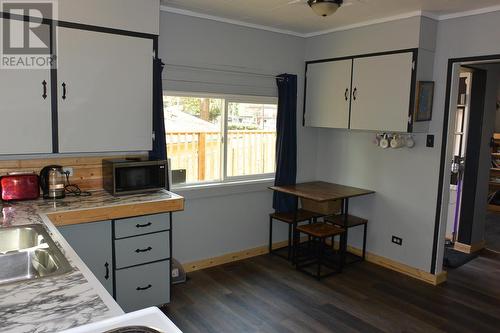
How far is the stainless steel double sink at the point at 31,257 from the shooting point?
180cm

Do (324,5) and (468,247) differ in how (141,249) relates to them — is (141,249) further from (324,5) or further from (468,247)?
(468,247)

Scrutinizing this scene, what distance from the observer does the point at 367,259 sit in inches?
176

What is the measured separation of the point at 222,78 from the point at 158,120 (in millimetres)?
882

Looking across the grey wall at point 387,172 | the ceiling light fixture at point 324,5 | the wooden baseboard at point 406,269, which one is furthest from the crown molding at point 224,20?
the wooden baseboard at point 406,269

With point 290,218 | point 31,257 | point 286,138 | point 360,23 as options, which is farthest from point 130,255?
point 360,23

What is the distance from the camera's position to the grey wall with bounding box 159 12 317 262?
12.3 feet

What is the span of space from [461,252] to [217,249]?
9.44ft

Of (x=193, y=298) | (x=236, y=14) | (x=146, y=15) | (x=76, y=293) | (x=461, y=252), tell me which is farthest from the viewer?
(x=461, y=252)

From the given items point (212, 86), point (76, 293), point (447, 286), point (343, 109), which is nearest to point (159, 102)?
point (212, 86)

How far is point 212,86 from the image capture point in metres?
3.98

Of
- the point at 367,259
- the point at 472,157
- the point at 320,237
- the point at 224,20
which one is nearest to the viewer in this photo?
the point at 320,237

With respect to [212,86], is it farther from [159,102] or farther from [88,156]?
[88,156]

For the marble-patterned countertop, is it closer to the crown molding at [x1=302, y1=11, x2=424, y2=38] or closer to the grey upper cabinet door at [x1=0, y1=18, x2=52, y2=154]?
the grey upper cabinet door at [x1=0, y1=18, x2=52, y2=154]

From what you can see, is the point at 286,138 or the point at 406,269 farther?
the point at 286,138
